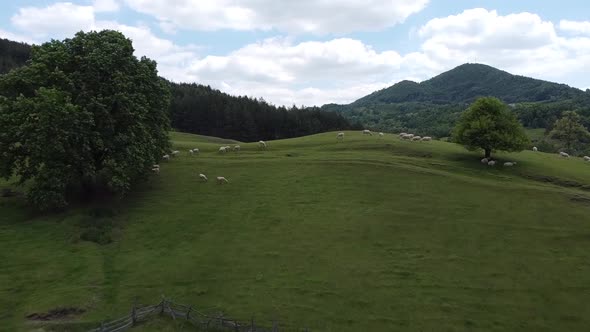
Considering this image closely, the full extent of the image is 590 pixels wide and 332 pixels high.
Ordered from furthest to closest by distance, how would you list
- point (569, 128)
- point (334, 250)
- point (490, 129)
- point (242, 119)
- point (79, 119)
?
point (242, 119)
point (569, 128)
point (490, 129)
point (79, 119)
point (334, 250)

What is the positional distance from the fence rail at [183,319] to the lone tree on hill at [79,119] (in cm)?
2014

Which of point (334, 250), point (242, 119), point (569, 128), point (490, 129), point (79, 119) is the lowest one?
point (334, 250)

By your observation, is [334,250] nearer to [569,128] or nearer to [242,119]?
[569,128]

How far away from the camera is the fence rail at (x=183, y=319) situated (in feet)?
88.3

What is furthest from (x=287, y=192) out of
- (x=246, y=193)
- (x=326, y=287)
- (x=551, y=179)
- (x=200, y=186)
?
(x=551, y=179)

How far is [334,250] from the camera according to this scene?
38125 mm

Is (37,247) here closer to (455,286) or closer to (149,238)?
(149,238)

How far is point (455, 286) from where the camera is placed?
106ft

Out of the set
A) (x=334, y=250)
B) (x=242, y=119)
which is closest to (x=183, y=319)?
(x=334, y=250)

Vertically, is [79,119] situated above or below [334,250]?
above

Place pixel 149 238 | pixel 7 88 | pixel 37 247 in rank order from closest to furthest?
pixel 37 247 → pixel 149 238 → pixel 7 88

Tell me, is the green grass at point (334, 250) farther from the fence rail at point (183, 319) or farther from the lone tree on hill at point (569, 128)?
the lone tree on hill at point (569, 128)

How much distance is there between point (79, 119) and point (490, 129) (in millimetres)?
48349

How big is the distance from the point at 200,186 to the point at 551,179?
40929 millimetres
